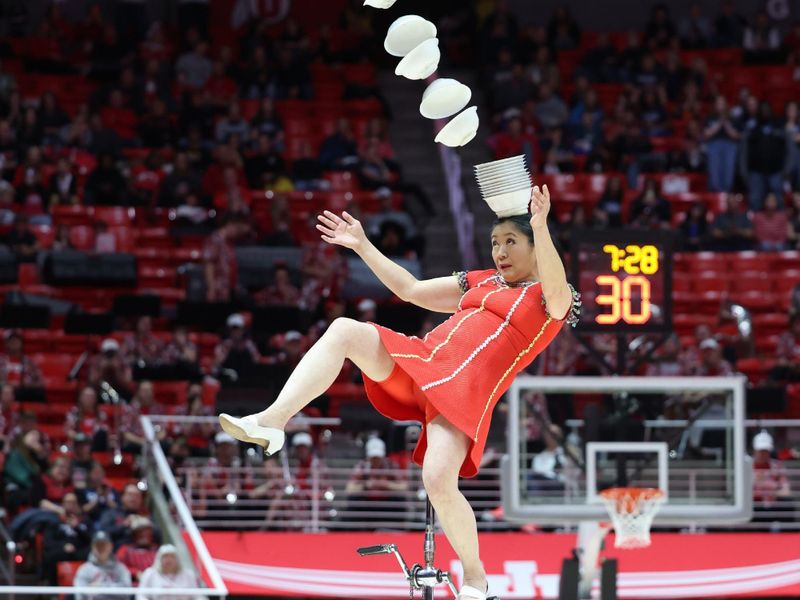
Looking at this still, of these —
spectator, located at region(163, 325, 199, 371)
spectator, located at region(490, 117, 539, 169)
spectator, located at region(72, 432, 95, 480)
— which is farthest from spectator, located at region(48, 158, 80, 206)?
spectator, located at region(72, 432, 95, 480)

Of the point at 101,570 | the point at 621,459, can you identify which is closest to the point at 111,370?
the point at 101,570

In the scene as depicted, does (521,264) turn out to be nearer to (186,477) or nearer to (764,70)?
(186,477)

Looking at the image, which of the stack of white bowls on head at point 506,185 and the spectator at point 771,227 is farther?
the spectator at point 771,227

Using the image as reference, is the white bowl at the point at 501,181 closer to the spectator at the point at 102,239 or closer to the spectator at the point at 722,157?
the spectator at the point at 102,239

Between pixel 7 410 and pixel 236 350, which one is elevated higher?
pixel 236 350

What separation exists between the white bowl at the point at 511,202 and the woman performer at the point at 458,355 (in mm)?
16

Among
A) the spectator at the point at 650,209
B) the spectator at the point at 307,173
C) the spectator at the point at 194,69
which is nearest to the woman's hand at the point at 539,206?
the spectator at the point at 650,209

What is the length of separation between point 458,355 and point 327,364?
606 mm

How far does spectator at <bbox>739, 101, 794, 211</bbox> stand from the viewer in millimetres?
20391

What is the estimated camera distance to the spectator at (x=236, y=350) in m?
16.5

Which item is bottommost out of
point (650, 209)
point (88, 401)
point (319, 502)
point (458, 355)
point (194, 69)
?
point (319, 502)

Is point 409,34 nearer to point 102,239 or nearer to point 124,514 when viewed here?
point 124,514

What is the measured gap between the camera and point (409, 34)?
7.38 m

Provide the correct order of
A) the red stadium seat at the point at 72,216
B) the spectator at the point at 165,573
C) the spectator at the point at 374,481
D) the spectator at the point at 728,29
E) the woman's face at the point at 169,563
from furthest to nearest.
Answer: the spectator at the point at 728,29 → the red stadium seat at the point at 72,216 → the spectator at the point at 374,481 → the woman's face at the point at 169,563 → the spectator at the point at 165,573
